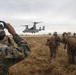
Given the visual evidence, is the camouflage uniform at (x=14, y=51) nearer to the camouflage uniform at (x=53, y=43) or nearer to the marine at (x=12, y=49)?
the marine at (x=12, y=49)

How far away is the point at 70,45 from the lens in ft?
38.9

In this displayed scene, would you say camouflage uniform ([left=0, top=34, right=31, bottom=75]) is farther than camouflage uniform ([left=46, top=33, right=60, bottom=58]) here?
No

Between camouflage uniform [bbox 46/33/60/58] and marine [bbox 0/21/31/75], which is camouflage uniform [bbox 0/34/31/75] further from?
camouflage uniform [bbox 46/33/60/58]

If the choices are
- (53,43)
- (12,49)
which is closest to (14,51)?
(12,49)

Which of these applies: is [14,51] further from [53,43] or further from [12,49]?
[53,43]

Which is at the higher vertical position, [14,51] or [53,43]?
[14,51]

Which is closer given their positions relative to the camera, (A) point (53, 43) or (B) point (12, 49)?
(B) point (12, 49)

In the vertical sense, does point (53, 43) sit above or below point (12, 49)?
below

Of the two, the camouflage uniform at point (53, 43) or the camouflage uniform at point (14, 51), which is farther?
the camouflage uniform at point (53, 43)

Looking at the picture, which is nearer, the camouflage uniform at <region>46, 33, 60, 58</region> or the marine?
the marine

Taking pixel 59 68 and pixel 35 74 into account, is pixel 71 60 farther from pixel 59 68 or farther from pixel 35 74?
pixel 35 74

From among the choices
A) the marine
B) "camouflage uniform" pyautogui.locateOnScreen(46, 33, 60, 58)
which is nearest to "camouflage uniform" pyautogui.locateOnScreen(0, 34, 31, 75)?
the marine

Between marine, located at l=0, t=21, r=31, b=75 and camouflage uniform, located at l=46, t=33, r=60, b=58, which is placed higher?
marine, located at l=0, t=21, r=31, b=75

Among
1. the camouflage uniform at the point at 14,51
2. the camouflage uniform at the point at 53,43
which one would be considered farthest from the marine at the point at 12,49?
the camouflage uniform at the point at 53,43
